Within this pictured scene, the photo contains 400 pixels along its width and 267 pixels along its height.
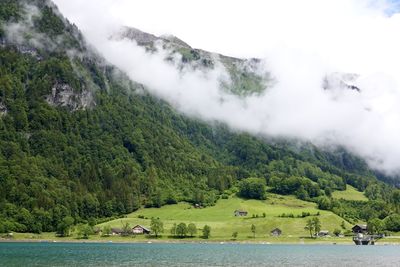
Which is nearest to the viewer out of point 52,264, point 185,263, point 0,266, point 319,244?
point 0,266

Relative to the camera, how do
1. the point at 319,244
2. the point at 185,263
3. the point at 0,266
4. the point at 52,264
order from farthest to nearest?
the point at 319,244 → the point at 185,263 → the point at 52,264 → the point at 0,266

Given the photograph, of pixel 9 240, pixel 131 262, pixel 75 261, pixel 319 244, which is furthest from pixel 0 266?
pixel 319 244

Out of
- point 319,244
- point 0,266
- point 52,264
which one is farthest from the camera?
point 319,244

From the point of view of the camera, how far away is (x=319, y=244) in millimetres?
199125

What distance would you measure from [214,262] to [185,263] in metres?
6.68

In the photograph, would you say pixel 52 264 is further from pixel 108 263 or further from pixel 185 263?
pixel 185 263

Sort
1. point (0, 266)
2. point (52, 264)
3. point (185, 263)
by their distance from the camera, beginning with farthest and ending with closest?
1. point (185, 263)
2. point (52, 264)
3. point (0, 266)

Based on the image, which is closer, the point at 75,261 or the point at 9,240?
the point at 75,261

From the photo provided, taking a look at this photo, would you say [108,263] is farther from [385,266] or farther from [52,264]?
[385,266]

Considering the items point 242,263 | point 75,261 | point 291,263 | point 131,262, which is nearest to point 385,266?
point 291,263

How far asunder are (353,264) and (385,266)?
20.5 feet

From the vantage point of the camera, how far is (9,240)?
199875mm

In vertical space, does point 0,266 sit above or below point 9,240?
above

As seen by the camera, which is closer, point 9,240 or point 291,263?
point 291,263
